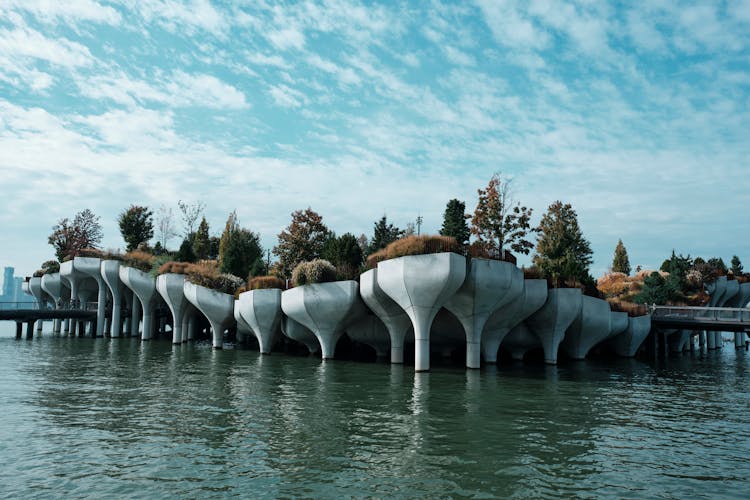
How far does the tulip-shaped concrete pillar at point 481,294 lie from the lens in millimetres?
29609

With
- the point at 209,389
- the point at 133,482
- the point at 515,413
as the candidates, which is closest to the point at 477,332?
the point at 515,413

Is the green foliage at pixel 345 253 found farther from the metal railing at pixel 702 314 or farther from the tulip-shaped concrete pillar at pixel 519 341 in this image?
the metal railing at pixel 702 314

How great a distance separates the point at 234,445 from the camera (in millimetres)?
13203

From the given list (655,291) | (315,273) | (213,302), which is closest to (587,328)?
(655,291)

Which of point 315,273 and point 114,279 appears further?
point 114,279

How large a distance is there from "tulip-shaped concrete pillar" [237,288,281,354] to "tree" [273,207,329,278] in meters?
10.4

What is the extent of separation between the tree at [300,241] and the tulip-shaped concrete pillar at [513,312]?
21341 mm

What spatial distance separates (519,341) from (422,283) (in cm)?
1534

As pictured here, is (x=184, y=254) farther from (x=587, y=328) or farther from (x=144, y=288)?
(x=587, y=328)

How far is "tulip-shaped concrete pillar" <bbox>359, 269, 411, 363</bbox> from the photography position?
32.0 m

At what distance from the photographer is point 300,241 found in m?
51.4

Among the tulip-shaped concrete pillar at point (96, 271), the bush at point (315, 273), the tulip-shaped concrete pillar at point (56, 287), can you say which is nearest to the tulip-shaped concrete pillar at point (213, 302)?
the bush at point (315, 273)

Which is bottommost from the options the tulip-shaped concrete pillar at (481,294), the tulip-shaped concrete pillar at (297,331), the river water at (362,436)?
the river water at (362,436)

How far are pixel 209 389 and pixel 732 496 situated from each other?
18.6 metres
